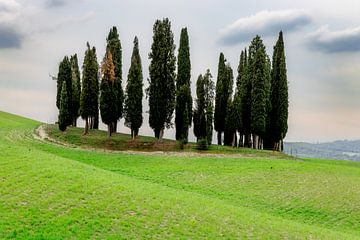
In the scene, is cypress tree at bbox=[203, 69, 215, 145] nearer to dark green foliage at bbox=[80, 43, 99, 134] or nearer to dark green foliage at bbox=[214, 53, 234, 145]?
dark green foliage at bbox=[214, 53, 234, 145]

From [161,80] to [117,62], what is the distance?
1208cm

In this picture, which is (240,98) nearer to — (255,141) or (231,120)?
(231,120)

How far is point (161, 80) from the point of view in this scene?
61625mm

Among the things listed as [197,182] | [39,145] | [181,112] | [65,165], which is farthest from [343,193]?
[39,145]

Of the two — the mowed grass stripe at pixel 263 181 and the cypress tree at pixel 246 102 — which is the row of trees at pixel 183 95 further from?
the mowed grass stripe at pixel 263 181

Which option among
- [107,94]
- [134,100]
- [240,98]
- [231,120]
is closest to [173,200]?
[134,100]

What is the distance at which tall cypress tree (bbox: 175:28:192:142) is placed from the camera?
6300 centimetres

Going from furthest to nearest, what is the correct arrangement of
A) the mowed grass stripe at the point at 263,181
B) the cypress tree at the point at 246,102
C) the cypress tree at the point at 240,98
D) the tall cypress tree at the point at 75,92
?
1. the tall cypress tree at the point at 75,92
2. the cypress tree at the point at 246,102
3. the cypress tree at the point at 240,98
4. the mowed grass stripe at the point at 263,181

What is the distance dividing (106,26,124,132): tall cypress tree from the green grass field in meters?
18.6

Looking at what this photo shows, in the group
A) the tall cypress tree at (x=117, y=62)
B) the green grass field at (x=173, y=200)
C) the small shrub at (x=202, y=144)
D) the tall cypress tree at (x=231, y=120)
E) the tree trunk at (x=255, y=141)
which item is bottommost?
the green grass field at (x=173, y=200)

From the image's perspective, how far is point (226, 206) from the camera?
91.5 feet

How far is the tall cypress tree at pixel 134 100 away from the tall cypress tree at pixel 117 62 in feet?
9.87

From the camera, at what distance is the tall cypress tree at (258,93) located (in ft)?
206

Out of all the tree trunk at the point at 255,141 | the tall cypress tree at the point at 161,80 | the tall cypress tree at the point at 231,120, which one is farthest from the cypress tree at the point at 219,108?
the tall cypress tree at the point at 161,80
